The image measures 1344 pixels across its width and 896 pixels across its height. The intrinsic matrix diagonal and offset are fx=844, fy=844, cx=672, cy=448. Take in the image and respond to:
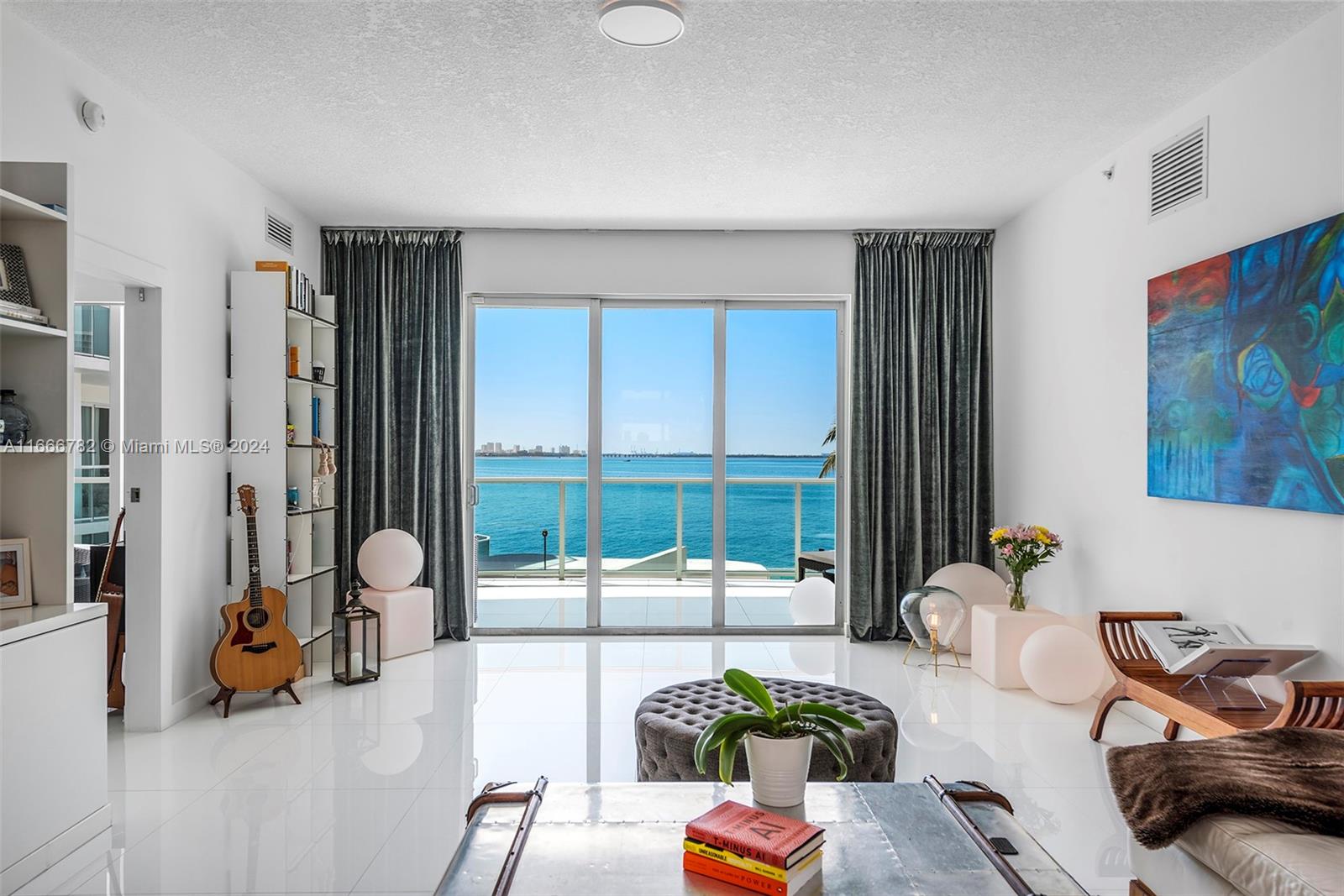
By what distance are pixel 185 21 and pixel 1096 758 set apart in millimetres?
4421

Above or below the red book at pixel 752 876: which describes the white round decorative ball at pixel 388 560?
above

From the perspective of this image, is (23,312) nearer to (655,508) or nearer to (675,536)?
(655,508)

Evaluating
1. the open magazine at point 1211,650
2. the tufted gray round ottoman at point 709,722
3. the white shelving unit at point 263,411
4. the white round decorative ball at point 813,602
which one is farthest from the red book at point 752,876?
the white round decorative ball at point 813,602

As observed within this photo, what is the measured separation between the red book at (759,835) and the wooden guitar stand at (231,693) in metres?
3.12

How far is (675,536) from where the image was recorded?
19.5ft

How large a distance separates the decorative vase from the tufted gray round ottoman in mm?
2146

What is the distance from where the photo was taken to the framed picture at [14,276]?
2.61m

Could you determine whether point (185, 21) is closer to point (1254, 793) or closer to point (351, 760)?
point (351, 760)

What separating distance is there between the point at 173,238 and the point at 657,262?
2908mm

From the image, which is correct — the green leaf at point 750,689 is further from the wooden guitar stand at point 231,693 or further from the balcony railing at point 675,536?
the balcony railing at point 675,536

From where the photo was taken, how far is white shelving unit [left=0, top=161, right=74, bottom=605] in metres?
2.68

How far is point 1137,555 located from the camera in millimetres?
4012

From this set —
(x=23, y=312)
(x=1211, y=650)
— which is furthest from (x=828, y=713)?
(x=23, y=312)

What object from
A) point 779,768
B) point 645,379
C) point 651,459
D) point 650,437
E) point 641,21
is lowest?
point 779,768
